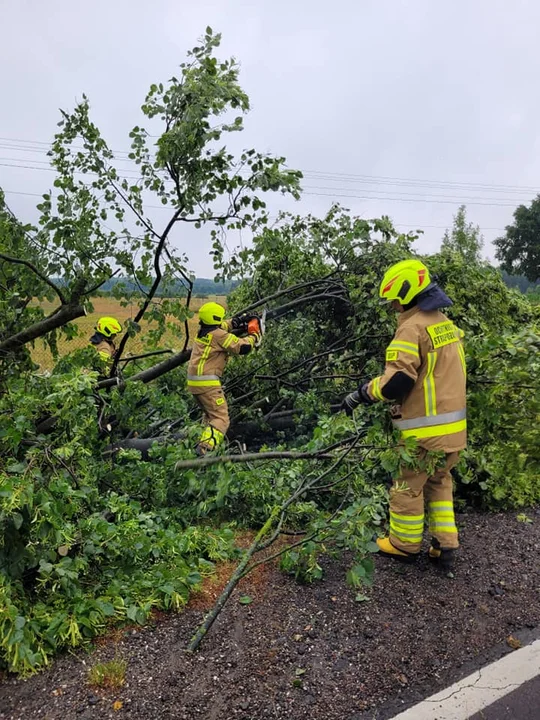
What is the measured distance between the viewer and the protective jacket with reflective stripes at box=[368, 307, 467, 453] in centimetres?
296

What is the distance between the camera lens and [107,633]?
2.37 m

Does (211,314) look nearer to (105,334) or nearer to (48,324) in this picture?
(105,334)

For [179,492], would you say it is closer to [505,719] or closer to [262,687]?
[262,687]

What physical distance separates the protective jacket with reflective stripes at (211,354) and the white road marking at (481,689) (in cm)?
297

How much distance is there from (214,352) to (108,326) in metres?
1.62

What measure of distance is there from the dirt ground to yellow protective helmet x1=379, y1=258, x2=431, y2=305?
61.5 inches

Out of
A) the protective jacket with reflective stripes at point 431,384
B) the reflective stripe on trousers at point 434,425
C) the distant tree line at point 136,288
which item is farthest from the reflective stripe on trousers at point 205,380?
the reflective stripe on trousers at point 434,425

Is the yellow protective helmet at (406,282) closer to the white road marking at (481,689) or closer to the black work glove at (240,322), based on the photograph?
the white road marking at (481,689)

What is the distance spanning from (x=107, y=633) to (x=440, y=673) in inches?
57.4

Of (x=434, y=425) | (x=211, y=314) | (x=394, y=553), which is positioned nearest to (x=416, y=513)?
(x=394, y=553)

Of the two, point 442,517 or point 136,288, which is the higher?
point 136,288

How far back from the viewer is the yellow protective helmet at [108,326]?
5852mm

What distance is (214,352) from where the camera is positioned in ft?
16.2

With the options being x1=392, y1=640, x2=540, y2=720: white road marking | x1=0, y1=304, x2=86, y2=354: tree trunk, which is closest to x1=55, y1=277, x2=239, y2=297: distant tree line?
x1=0, y1=304, x2=86, y2=354: tree trunk
